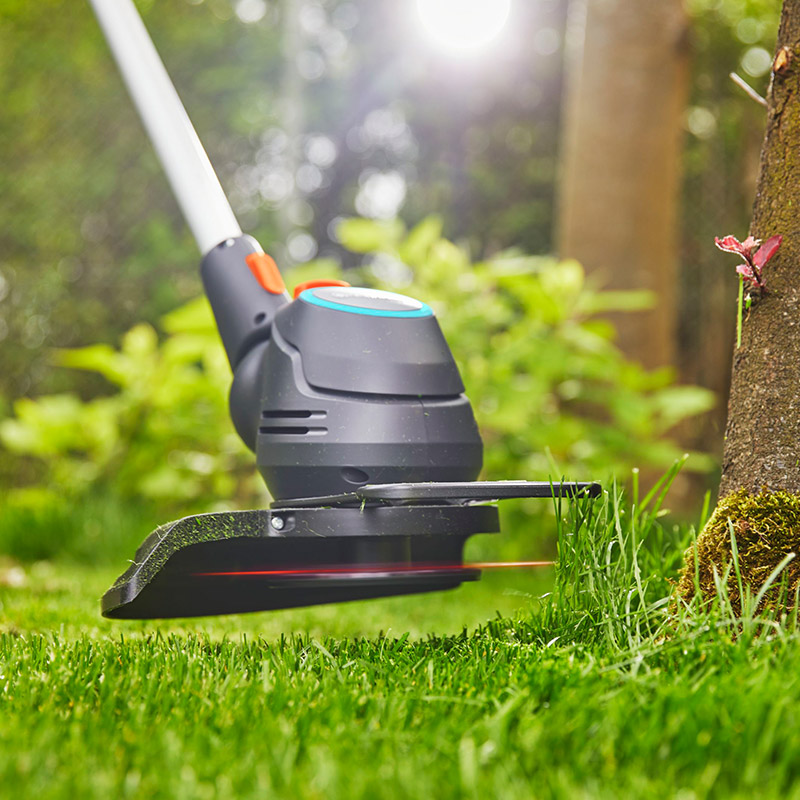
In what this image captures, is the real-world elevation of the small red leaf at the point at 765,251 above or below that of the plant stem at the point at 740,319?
above

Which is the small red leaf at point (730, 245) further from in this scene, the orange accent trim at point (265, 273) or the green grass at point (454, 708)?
the orange accent trim at point (265, 273)

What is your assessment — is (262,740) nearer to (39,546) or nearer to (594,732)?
(594,732)

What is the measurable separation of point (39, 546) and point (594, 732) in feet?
10.7

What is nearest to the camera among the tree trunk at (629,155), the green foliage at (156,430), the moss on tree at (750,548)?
the moss on tree at (750,548)

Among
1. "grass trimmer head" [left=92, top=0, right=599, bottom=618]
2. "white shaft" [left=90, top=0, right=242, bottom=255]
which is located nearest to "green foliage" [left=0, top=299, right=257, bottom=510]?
"white shaft" [left=90, top=0, right=242, bottom=255]

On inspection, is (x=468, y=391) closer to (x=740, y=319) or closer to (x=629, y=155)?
(x=629, y=155)

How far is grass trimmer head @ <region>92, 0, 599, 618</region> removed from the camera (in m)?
1.39

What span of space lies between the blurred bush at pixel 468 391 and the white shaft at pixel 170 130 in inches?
56.6

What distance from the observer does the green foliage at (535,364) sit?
10.4 feet

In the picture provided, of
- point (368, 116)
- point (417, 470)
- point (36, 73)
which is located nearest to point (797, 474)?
point (417, 470)

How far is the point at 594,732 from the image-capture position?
89 cm

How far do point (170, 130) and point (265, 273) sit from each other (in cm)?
43

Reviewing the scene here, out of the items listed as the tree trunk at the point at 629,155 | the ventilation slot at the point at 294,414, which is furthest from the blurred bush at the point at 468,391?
the ventilation slot at the point at 294,414

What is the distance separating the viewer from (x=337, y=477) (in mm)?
1479
